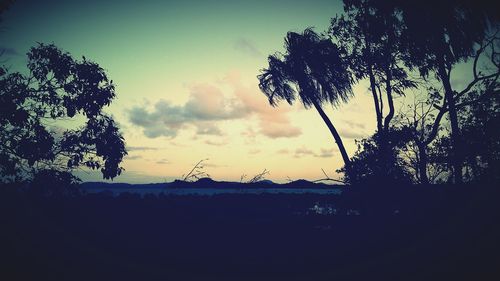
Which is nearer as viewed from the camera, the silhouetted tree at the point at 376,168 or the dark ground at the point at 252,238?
the dark ground at the point at 252,238

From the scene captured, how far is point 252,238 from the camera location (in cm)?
1041

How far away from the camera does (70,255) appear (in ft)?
26.5

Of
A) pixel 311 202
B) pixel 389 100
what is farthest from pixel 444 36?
pixel 311 202

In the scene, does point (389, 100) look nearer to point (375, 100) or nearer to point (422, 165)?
point (375, 100)

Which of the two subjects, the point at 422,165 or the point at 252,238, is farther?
the point at 422,165

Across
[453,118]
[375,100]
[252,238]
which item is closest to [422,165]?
[453,118]

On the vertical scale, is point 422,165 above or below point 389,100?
below

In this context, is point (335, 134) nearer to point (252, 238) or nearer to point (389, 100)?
point (389, 100)

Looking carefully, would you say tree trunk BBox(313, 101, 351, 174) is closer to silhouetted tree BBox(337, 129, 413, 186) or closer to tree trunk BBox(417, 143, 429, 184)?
silhouetted tree BBox(337, 129, 413, 186)

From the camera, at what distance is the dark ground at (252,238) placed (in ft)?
25.0

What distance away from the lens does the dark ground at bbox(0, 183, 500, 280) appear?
25.0 feet

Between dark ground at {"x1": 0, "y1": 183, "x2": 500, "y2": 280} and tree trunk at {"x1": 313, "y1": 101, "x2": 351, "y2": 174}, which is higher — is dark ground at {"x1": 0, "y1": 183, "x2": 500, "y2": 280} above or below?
below

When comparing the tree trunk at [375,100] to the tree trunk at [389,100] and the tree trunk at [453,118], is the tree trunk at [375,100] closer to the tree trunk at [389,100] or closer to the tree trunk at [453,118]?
the tree trunk at [389,100]

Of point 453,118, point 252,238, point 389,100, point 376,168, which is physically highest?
point 389,100
